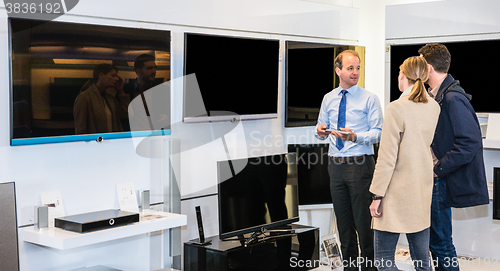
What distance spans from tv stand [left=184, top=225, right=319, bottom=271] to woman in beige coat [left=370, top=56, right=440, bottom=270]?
0.82m

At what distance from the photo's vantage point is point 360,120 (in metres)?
3.56

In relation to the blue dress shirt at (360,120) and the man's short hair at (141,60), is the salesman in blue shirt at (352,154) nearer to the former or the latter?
the blue dress shirt at (360,120)

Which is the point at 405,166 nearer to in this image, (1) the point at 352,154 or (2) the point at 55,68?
(1) the point at 352,154

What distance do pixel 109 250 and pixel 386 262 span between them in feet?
5.20

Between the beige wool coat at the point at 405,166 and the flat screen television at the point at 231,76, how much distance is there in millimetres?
1220

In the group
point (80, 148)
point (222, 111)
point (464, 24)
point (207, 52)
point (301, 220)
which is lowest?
point (301, 220)

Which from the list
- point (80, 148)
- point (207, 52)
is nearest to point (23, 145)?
point (80, 148)

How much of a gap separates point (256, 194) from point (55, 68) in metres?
1.54

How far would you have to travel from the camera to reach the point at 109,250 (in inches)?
120

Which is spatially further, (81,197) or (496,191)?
(496,191)

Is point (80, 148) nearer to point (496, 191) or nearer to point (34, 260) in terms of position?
point (34, 260)

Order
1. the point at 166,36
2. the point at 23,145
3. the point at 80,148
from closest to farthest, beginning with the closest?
the point at 23,145 → the point at 80,148 → the point at 166,36

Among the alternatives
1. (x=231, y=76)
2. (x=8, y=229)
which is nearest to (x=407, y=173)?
(x=231, y=76)

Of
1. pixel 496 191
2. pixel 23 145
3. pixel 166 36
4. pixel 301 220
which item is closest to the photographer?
pixel 23 145
